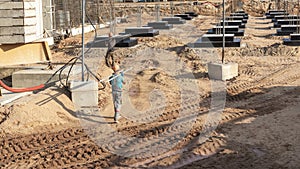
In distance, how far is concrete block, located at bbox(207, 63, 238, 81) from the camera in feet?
37.2

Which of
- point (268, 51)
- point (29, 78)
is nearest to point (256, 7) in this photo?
point (268, 51)

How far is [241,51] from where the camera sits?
598 inches

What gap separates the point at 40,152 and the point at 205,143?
245cm

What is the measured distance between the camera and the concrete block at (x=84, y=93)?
28.6ft

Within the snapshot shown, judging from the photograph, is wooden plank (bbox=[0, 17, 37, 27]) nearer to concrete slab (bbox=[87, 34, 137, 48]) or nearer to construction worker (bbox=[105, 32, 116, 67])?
construction worker (bbox=[105, 32, 116, 67])

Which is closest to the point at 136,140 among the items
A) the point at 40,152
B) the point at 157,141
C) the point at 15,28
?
the point at 157,141

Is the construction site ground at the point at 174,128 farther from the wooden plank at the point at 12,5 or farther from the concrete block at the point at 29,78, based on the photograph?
the wooden plank at the point at 12,5

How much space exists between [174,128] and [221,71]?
4.16 m

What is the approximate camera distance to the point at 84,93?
8750 millimetres

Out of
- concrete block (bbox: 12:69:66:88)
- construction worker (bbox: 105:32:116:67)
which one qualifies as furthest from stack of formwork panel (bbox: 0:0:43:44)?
construction worker (bbox: 105:32:116:67)

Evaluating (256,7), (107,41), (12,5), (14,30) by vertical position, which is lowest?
(107,41)

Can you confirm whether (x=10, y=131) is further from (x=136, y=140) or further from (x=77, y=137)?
(x=136, y=140)

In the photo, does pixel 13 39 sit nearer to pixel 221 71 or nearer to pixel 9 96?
pixel 9 96

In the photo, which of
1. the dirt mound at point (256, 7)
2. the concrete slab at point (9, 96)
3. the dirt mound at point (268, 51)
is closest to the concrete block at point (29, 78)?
the concrete slab at point (9, 96)
